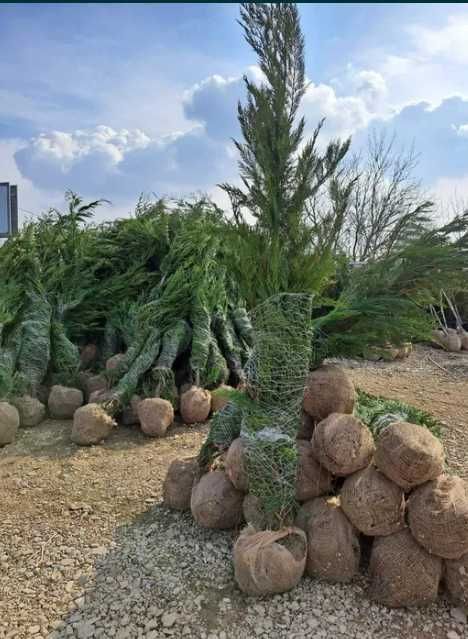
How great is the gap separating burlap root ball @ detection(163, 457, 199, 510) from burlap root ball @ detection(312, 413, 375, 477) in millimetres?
871

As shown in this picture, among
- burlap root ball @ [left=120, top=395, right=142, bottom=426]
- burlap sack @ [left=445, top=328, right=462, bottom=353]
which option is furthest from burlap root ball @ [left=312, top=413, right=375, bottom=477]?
burlap sack @ [left=445, top=328, right=462, bottom=353]

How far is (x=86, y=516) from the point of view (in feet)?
9.07

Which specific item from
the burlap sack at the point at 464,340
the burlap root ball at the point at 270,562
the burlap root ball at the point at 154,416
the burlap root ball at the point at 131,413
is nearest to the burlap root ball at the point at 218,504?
the burlap root ball at the point at 270,562

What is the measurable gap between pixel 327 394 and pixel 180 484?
998mm

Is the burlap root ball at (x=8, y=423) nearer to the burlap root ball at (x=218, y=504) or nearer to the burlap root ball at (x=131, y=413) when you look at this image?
the burlap root ball at (x=131, y=413)

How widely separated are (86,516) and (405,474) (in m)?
1.82

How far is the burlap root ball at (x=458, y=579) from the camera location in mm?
1917

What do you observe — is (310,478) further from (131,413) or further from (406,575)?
(131,413)

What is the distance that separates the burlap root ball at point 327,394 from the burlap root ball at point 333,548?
471 millimetres

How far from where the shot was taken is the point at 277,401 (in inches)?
88.5

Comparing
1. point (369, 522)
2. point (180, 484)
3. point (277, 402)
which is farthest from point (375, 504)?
point (180, 484)

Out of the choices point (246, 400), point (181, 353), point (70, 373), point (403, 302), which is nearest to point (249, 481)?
point (246, 400)

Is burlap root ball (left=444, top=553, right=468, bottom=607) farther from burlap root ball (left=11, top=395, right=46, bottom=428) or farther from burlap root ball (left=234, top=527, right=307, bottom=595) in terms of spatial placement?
burlap root ball (left=11, top=395, right=46, bottom=428)

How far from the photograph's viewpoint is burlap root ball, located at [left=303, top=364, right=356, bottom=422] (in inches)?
91.9
